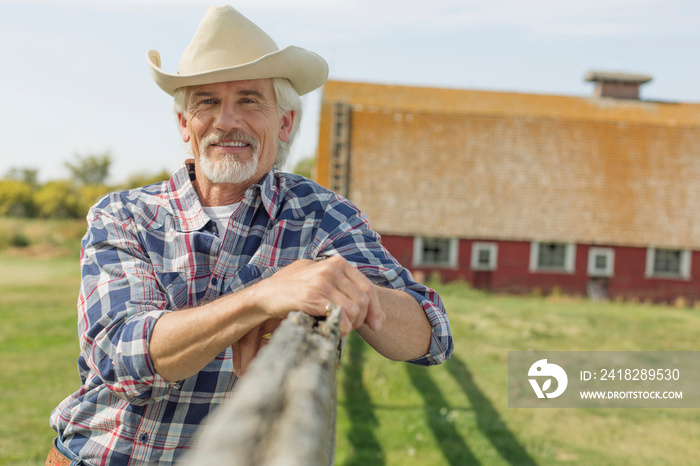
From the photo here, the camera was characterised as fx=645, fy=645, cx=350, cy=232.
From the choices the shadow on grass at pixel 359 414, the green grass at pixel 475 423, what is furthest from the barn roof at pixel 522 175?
the shadow on grass at pixel 359 414

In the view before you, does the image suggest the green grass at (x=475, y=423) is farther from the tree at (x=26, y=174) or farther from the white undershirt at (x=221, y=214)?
the tree at (x=26, y=174)

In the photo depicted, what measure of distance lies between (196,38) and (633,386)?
828 centimetres

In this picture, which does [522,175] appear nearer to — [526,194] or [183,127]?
[526,194]

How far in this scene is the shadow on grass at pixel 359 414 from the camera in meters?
5.95

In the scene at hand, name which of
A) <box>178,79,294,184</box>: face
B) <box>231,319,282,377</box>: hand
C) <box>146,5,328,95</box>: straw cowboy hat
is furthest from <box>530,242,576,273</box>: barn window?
<box>231,319,282,377</box>: hand

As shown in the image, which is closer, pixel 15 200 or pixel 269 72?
pixel 269 72

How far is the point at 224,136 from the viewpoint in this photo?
2479mm

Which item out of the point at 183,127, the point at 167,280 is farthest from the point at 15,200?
the point at 167,280

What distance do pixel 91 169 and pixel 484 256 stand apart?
148ft

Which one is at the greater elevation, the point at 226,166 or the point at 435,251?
the point at 226,166

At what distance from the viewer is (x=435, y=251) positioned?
19828mm

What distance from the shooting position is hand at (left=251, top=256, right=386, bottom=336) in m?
1.58

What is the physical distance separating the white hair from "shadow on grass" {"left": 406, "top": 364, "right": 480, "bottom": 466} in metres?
4.16

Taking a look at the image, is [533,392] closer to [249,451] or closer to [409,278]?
[409,278]
